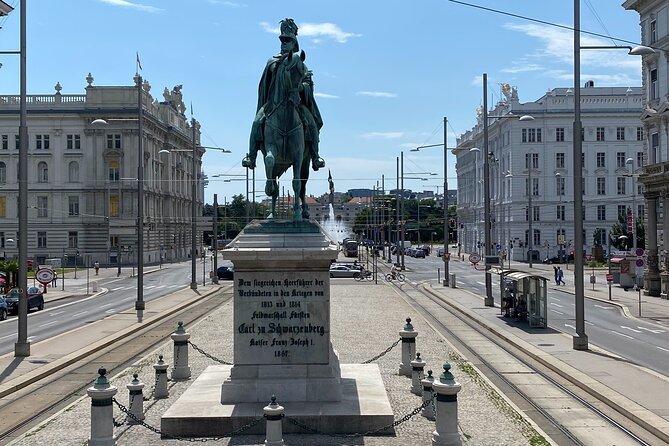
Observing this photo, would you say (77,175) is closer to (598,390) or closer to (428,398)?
(598,390)

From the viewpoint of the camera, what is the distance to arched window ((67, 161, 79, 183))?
9121cm

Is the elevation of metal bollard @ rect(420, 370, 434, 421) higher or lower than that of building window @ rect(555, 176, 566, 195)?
lower

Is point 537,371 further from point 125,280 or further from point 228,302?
point 125,280

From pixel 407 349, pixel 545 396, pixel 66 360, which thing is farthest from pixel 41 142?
pixel 545 396

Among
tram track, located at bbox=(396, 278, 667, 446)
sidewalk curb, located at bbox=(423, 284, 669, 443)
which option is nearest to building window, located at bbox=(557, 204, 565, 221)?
tram track, located at bbox=(396, 278, 667, 446)

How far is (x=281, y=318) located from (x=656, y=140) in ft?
133

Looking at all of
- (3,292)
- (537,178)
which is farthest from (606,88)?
(3,292)

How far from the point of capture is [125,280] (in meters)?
69.9

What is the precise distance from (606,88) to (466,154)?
34649mm

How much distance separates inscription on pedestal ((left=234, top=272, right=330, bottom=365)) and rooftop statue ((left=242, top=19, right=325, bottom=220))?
1904 millimetres

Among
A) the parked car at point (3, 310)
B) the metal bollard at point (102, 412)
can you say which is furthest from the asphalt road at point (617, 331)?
the parked car at point (3, 310)

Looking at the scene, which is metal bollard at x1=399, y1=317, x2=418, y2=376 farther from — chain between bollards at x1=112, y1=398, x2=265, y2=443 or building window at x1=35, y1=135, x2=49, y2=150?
building window at x1=35, y1=135, x2=49, y2=150

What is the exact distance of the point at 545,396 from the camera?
16.9m

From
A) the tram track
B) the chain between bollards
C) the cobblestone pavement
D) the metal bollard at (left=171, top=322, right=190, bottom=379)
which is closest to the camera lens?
the chain between bollards
